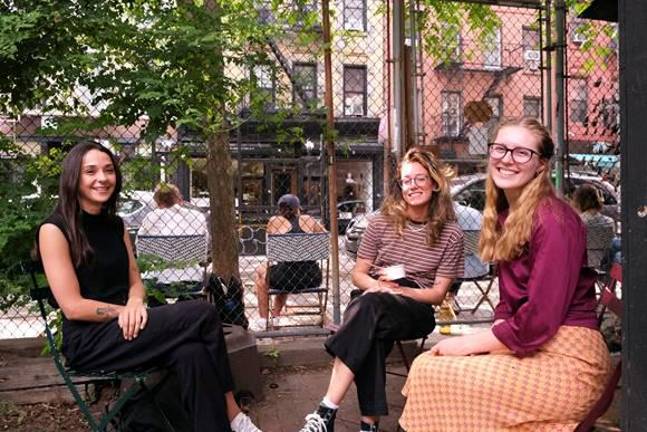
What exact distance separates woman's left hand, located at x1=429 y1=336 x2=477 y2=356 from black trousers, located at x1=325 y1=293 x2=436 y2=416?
497 millimetres

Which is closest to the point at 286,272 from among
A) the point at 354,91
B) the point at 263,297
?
the point at 263,297

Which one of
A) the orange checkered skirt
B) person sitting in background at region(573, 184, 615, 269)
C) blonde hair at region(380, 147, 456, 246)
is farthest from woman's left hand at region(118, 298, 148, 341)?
person sitting in background at region(573, 184, 615, 269)

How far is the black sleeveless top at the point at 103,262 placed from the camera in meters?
2.71

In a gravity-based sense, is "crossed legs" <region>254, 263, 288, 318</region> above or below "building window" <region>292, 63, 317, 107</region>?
below

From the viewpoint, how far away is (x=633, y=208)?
1.61 meters

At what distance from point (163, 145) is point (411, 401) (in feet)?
7.00

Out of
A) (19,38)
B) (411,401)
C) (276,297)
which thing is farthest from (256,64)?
(276,297)

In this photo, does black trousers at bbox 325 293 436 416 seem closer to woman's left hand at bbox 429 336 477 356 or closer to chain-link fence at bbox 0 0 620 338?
woman's left hand at bbox 429 336 477 356

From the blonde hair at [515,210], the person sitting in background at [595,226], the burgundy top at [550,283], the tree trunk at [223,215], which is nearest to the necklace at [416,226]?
the blonde hair at [515,210]

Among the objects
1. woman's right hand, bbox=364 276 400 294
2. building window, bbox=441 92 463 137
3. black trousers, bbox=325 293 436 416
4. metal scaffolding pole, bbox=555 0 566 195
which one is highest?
building window, bbox=441 92 463 137

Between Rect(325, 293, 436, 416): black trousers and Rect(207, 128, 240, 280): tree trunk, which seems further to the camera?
Rect(207, 128, 240, 280): tree trunk

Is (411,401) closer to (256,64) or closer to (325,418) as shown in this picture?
(325,418)

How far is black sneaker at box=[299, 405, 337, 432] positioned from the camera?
8.86 feet

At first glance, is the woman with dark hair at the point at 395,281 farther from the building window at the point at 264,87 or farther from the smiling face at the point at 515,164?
the building window at the point at 264,87
